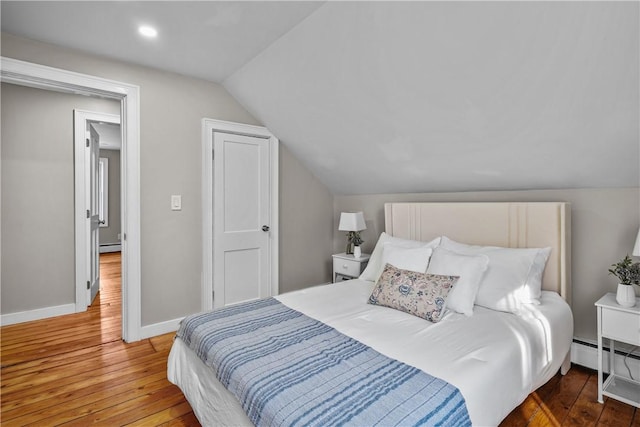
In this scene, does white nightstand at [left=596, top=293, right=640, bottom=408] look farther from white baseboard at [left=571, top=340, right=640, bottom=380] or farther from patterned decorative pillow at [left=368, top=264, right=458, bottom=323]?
patterned decorative pillow at [left=368, top=264, right=458, bottom=323]

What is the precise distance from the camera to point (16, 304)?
3213 mm

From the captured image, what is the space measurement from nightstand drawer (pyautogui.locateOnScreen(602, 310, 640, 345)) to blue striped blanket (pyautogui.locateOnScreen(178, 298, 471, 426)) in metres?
1.36

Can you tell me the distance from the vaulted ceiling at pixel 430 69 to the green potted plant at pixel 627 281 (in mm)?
546

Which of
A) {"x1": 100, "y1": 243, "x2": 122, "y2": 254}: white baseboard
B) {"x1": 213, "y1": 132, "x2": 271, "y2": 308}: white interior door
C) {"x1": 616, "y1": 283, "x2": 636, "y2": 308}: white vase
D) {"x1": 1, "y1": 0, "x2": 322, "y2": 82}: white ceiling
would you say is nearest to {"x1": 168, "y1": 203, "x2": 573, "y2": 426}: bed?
{"x1": 616, "y1": 283, "x2": 636, "y2": 308}: white vase

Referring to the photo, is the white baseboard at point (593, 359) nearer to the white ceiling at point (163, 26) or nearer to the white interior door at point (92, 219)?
the white ceiling at point (163, 26)

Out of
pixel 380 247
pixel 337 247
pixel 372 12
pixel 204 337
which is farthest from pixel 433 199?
pixel 204 337

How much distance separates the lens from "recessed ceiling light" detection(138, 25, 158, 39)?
2267mm

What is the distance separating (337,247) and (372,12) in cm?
282

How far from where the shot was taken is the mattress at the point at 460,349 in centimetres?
137

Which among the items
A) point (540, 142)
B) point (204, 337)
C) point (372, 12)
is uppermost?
point (372, 12)

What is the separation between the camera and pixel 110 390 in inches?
82.8

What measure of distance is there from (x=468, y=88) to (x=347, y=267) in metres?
2.16

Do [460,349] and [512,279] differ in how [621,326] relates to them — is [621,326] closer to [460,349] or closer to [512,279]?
[512,279]

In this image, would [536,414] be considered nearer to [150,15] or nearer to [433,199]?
[433,199]
